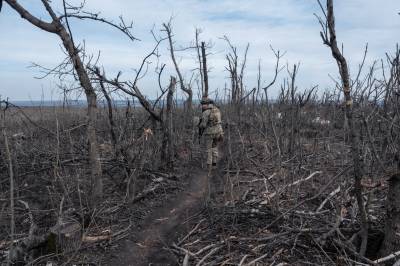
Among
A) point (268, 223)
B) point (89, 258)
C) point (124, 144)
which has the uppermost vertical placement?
point (124, 144)

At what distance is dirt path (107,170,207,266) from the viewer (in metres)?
6.23

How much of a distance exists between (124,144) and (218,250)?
4732 mm

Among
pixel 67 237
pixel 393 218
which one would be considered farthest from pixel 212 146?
pixel 393 218

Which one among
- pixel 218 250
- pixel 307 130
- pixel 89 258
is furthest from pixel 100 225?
pixel 307 130

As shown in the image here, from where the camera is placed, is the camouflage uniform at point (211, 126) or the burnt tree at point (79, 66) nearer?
the burnt tree at point (79, 66)

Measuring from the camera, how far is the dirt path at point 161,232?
6227 mm

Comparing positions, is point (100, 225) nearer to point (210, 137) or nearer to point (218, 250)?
point (218, 250)

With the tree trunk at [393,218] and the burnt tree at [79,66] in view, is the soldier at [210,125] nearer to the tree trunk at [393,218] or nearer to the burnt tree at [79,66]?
the burnt tree at [79,66]

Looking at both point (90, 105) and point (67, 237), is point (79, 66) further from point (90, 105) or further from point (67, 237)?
point (67, 237)

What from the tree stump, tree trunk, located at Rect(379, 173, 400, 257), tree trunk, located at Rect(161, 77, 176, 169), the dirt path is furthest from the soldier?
tree trunk, located at Rect(379, 173, 400, 257)

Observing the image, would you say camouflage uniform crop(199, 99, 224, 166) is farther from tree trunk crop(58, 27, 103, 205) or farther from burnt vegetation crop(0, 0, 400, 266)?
tree trunk crop(58, 27, 103, 205)

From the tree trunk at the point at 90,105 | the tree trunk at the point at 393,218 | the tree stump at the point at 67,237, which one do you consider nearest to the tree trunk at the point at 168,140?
the tree trunk at the point at 90,105

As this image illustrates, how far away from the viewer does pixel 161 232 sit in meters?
7.11

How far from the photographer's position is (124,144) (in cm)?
1016
